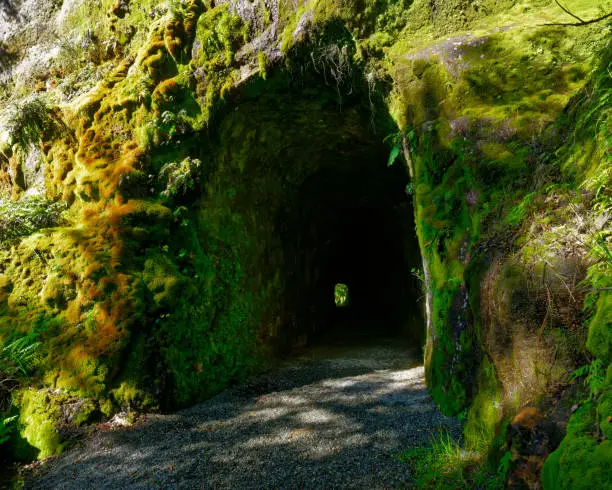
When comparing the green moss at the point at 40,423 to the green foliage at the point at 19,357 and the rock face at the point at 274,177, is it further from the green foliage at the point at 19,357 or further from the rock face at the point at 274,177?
the green foliage at the point at 19,357

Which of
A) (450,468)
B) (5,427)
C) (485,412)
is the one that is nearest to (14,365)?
(5,427)

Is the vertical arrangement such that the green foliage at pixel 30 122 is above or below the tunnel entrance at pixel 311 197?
above

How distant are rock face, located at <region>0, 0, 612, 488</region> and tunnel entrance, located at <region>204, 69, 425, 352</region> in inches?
2.8

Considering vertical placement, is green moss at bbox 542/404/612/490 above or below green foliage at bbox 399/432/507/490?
above

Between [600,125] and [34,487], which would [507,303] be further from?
[34,487]

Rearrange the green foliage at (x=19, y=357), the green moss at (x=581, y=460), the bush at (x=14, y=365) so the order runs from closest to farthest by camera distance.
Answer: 1. the green moss at (x=581, y=460)
2. the bush at (x=14, y=365)
3. the green foliage at (x=19, y=357)

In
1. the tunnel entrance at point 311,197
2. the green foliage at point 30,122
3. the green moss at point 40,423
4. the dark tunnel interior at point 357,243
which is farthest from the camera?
the dark tunnel interior at point 357,243

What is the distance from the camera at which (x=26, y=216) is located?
19.9 feet

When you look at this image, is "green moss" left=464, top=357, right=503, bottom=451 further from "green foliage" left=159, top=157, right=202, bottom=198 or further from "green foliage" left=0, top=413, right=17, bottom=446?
"green foliage" left=0, top=413, right=17, bottom=446

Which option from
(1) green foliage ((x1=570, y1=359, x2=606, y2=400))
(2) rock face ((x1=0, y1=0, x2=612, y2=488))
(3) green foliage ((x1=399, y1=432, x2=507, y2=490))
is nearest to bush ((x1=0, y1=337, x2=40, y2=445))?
(2) rock face ((x1=0, y1=0, x2=612, y2=488))

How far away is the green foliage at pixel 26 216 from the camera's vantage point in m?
5.87

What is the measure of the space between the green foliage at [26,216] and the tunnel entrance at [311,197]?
8.13 ft

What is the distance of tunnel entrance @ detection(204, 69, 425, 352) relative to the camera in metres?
6.69

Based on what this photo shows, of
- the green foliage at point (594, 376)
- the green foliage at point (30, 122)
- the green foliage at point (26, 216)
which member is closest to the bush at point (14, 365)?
the green foliage at point (26, 216)
